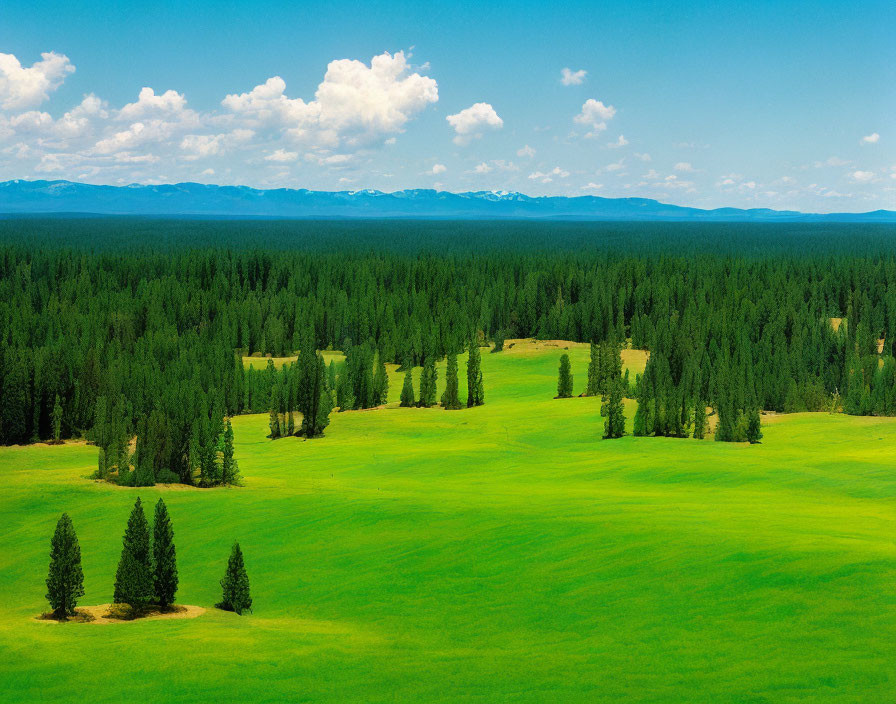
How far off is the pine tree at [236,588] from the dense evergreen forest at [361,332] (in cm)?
2109

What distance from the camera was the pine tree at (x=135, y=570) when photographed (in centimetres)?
3244

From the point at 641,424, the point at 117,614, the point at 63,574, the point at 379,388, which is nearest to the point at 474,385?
the point at 379,388

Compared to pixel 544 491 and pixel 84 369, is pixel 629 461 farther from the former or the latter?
pixel 84 369

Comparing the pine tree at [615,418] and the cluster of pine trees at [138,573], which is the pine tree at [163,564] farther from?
the pine tree at [615,418]

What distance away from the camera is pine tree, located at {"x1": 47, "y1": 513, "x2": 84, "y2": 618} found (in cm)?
3123

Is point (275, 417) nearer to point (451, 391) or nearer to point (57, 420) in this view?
point (451, 391)

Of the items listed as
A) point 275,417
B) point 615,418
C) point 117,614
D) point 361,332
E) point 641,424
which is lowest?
point 275,417

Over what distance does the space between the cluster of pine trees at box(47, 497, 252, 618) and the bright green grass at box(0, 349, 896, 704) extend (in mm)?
1244

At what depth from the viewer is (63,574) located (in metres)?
31.2

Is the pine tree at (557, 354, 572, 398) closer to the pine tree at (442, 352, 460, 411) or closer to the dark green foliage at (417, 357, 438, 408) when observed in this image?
the pine tree at (442, 352, 460, 411)

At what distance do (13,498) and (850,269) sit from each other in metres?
138

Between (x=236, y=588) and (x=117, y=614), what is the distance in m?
4.17

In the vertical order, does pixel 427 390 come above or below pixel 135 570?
below

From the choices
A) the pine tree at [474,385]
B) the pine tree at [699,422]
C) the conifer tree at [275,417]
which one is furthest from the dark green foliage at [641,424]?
the conifer tree at [275,417]
